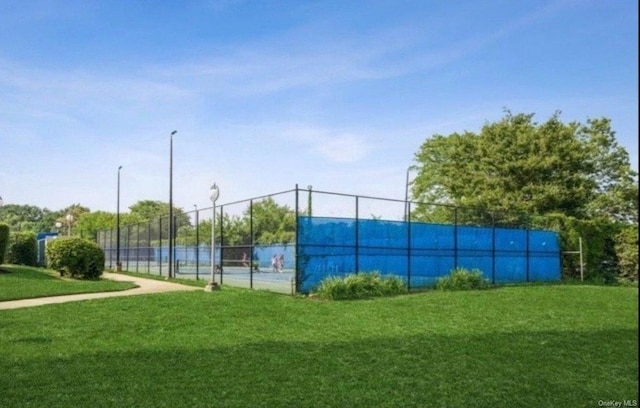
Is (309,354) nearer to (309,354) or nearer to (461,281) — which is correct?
(309,354)

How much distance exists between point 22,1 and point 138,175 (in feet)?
80.5

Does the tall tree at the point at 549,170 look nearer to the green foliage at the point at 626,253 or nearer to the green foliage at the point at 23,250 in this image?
the green foliage at the point at 626,253

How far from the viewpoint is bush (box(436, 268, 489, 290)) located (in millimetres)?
16688

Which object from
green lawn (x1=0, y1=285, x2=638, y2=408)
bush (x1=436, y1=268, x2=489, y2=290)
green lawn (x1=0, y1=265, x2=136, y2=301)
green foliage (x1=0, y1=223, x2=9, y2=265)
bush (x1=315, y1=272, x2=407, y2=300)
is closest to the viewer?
green lawn (x1=0, y1=285, x2=638, y2=408)

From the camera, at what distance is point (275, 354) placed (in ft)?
25.3

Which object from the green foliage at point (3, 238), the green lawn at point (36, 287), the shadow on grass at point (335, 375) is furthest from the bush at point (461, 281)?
the green foliage at point (3, 238)

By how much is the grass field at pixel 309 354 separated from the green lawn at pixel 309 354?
0.02 metres

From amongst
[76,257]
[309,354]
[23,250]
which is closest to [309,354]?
[309,354]

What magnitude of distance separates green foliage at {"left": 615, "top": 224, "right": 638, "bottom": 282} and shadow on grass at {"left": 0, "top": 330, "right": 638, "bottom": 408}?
15653mm

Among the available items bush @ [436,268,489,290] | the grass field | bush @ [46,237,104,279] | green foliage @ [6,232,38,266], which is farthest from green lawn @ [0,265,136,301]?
green foliage @ [6,232,38,266]

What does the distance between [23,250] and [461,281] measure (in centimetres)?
2118

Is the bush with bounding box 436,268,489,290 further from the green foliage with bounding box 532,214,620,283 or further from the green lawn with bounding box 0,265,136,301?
the green lawn with bounding box 0,265,136,301

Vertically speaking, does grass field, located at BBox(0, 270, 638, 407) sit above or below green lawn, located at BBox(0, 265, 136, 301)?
below

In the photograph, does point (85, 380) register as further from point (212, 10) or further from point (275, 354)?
point (212, 10)
